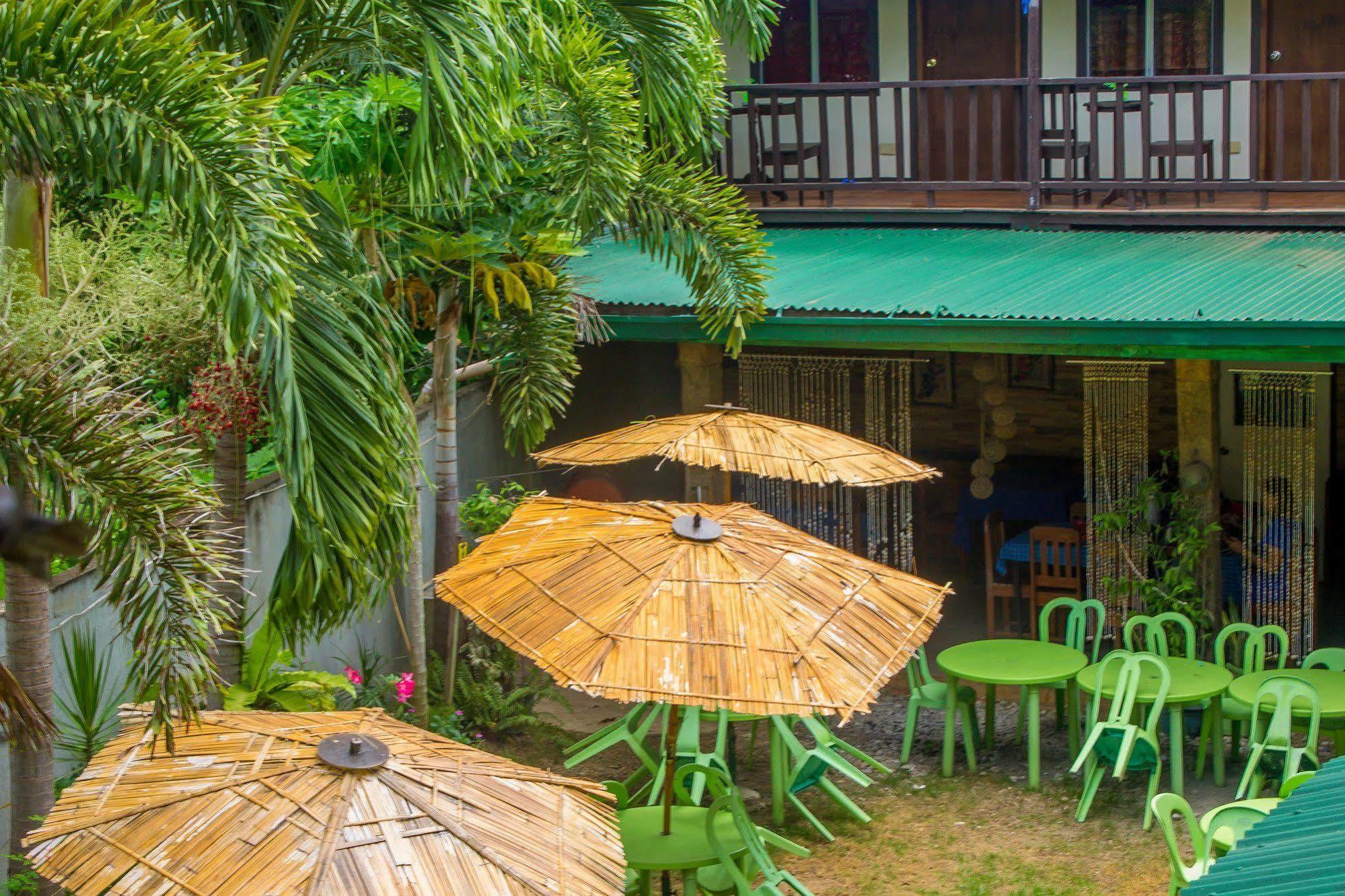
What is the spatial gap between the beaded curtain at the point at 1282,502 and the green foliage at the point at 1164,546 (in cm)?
30

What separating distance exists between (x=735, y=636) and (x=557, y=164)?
341 cm

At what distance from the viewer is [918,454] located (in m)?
13.7

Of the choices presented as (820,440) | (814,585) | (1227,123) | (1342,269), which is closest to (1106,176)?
(1227,123)

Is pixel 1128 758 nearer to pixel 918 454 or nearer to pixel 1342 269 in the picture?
pixel 1342 269

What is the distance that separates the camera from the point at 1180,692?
789cm

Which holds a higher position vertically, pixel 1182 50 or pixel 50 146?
pixel 1182 50

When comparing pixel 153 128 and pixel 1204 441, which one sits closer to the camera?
pixel 153 128

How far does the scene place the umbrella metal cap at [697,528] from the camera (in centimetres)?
597

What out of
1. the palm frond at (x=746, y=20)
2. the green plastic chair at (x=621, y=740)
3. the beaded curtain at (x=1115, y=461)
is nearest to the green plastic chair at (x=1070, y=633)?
the beaded curtain at (x=1115, y=461)

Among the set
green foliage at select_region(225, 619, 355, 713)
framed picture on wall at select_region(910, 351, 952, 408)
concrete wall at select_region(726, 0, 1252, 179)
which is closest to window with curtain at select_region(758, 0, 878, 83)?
concrete wall at select_region(726, 0, 1252, 179)

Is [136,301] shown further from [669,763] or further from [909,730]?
[909,730]

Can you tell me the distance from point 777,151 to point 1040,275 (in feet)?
9.50

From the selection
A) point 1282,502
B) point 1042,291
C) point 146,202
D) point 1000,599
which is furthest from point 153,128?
point 1000,599

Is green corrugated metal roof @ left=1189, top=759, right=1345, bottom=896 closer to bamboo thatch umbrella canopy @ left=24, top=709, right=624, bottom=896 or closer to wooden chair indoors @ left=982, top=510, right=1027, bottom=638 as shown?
bamboo thatch umbrella canopy @ left=24, top=709, right=624, bottom=896
